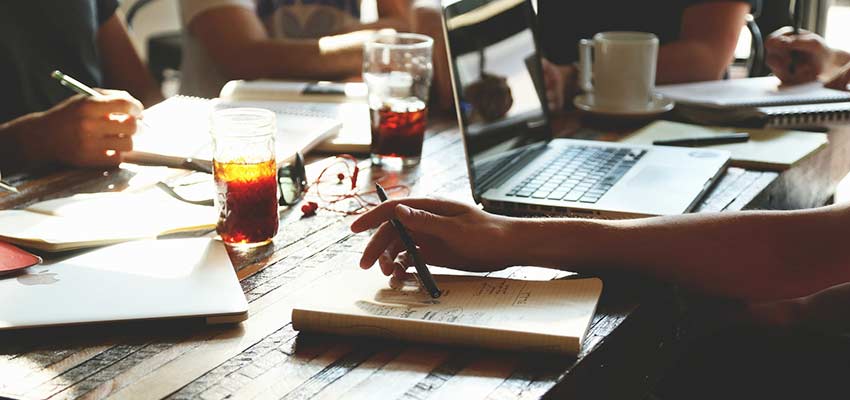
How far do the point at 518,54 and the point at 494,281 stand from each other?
717mm

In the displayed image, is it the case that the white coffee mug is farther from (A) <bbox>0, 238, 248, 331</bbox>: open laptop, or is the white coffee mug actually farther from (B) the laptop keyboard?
(A) <bbox>0, 238, 248, 331</bbox>: open laptop

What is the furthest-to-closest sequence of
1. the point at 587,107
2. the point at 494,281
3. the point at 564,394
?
the point at 587,107 < the point at 494,281 < the point at 564,394

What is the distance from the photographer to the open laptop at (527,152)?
1262mm

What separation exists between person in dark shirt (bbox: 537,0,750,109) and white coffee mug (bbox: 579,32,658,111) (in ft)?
0.44

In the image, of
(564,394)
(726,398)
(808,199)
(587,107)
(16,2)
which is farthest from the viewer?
(16,2)

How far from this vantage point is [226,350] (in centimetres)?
84

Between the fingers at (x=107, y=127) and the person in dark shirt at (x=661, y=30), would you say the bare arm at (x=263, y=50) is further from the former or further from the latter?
the fingers at (x=107, y=127)

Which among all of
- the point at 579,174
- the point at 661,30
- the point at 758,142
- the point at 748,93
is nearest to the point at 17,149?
the point at 579,174

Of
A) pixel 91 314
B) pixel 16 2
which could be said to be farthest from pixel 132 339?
pixel 16 2

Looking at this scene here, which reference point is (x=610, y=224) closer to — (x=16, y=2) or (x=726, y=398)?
(x=726, y=398)

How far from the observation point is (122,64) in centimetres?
232

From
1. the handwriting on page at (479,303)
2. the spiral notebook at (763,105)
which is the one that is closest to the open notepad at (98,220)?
the handwriting on page at (479,303)

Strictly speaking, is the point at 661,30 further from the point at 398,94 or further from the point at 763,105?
the point at 398,94

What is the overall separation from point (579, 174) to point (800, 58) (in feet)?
2.87
